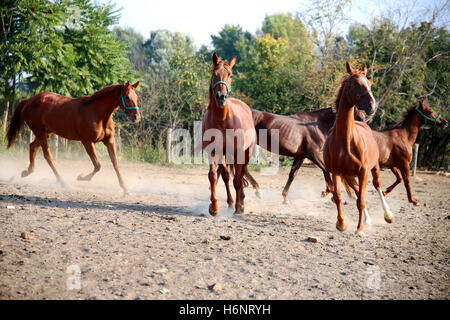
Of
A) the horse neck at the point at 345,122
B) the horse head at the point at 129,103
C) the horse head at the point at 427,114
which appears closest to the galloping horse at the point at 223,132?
the horse neck at the point at 345,122

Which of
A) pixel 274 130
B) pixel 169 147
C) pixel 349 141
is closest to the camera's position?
pixel 349 141

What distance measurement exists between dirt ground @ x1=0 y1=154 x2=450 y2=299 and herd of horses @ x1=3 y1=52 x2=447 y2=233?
510mm

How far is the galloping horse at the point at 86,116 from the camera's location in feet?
24.0

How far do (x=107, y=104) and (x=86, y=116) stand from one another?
464mm

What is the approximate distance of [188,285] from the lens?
10.5 ft

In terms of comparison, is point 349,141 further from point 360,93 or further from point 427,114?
point 427,114

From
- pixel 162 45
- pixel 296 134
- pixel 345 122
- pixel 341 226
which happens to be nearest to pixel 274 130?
pixel 296 134

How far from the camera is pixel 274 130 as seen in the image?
7961 mm

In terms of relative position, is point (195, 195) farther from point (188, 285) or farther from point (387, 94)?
point (387, 94)

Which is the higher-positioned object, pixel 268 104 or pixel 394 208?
pixel 268 104
